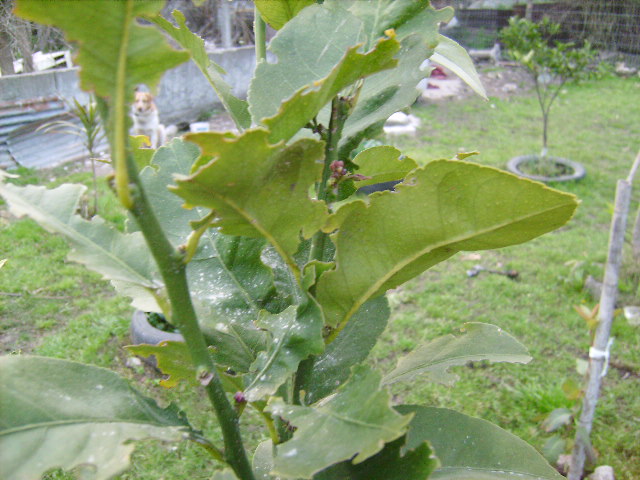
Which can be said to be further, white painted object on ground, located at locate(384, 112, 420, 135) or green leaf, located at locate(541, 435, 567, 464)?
white painted object on ground, located at locate(384, 112, 420, 135)

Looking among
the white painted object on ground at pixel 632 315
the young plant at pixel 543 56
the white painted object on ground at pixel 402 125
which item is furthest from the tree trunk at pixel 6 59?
the white painted object on ground at pixel 632 315

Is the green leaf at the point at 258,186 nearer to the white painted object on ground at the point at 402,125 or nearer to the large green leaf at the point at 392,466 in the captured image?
the large green leaf at the point at 392,466

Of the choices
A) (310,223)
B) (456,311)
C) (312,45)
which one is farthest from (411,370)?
(456,311)

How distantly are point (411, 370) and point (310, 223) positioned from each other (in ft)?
0.89

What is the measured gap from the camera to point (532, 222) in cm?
47

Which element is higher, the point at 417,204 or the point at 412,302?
the point at 417,204

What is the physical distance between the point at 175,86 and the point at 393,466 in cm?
690

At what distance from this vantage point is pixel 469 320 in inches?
128

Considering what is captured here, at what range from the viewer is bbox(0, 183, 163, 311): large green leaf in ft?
1.71

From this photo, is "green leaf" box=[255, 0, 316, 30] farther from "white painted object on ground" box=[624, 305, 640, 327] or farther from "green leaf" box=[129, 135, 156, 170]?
"white painted object on ground" box=[624, 305, 640, 327]

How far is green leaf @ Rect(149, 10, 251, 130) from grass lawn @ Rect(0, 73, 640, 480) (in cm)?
140

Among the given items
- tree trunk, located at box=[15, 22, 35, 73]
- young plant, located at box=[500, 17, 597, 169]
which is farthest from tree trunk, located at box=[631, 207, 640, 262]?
tree trunk, located at box=[15, 22, 35, 73]

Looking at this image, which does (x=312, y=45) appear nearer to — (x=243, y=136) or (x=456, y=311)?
(x=243, y=136)

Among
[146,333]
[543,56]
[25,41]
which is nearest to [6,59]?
[25,41]
